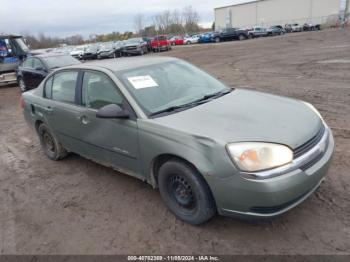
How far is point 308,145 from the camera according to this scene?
2721mm

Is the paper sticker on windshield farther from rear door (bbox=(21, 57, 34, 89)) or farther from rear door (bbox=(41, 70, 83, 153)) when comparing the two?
rear door (bbox=(21, 57, 34, 89))

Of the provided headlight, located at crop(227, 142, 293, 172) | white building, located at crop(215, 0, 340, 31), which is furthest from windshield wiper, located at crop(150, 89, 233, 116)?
white building, located at crop(215, 0, 340, 31)

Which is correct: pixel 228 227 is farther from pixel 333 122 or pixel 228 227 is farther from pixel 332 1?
pixel 332 1

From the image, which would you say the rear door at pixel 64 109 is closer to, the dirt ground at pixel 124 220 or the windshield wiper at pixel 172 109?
the dirt ground at pixel 124 220

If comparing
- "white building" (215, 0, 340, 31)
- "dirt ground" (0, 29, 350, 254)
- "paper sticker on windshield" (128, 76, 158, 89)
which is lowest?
"dirt ground" (0, 29, 350, 254)

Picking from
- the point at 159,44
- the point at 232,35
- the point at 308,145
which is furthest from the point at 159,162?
the point at 232,35

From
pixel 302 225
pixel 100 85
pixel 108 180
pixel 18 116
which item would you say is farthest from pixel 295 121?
pixel 18 116

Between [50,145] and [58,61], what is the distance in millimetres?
6690

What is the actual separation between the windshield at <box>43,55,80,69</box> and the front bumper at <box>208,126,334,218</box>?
9.16 meters

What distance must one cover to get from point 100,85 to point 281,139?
2203 millimetres

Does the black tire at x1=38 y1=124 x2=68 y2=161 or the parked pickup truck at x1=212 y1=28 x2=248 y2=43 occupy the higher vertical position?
the parked pickup truck at x1=212 y1=28 x2=248 y2=43

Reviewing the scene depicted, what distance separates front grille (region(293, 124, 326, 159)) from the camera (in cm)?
259

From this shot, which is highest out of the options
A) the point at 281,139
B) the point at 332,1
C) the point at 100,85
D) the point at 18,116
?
the point at 332,1

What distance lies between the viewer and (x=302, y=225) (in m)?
2.91
